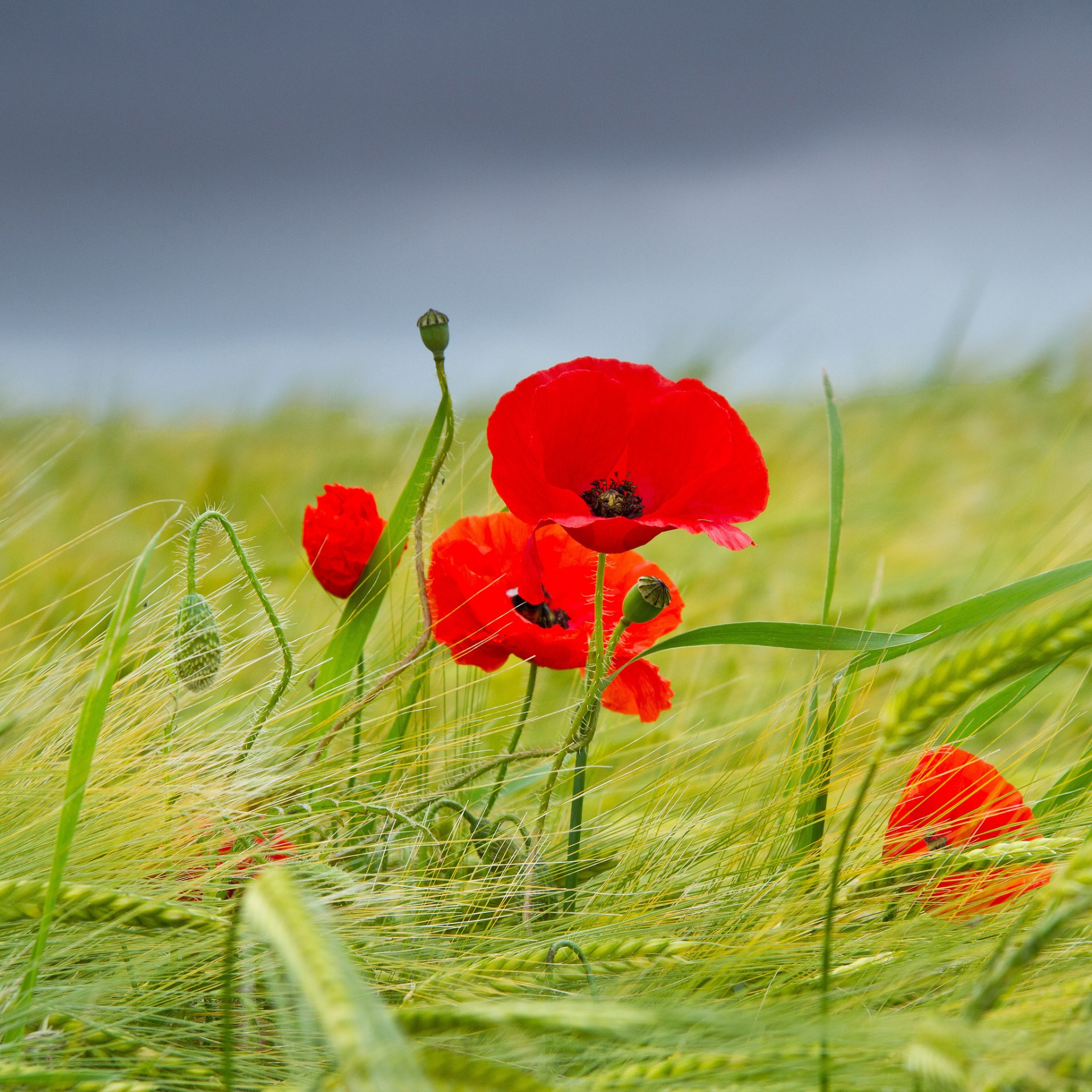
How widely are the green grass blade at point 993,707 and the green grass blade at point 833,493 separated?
8 cm

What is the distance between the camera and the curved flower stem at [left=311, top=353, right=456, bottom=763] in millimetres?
399

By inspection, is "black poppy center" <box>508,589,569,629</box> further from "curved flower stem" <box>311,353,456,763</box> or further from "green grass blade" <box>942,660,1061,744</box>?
"green grass blade" <box>942,660,1061,744</box>

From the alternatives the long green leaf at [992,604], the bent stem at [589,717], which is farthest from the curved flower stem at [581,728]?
the long green leaf at [992,604]

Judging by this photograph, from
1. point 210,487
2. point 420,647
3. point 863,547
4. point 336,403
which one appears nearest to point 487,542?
point 420,647

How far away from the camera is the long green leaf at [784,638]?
1.19 feet

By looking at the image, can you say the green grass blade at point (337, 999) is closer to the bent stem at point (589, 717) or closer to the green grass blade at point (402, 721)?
the bent stem at point (589, 717)

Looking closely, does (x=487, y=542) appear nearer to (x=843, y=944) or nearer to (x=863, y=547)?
(x=843, y=944)

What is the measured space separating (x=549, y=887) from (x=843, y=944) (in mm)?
121

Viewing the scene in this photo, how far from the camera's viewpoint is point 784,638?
1.21ft

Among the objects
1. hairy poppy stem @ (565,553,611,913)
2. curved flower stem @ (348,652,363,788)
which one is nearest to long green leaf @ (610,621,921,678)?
hairy poppy stem @ (565,553,611,913)

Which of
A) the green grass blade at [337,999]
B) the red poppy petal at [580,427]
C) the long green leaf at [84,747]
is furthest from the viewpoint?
the red poppy petal at [580,427]

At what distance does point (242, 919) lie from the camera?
0.28 m

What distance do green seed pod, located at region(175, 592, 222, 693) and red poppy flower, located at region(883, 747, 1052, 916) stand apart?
0.88 ft

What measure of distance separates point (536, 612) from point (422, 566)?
57 mm
